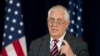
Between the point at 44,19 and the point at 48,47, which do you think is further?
the point at 44,19

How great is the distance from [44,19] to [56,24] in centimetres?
159

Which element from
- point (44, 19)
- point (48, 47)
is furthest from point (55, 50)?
point (44, 19)

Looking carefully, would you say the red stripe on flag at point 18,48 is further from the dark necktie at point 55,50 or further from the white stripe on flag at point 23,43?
the dark necktie at point 55,50

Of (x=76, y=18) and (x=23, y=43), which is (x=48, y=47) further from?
(x=76, y=18)

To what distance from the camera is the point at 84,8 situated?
3.94 metres

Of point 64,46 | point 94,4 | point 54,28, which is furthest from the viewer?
point 94,4

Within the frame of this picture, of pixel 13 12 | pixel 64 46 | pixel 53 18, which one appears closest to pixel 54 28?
pixel 53 18

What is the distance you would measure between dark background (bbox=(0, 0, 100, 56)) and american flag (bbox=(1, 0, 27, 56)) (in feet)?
1.20

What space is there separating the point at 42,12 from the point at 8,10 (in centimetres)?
53

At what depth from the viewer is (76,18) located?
3.76m

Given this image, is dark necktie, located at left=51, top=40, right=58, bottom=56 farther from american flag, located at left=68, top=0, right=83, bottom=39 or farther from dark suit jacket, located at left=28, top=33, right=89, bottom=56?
american flag, located at left=68, top=0, right=83, bottom=39

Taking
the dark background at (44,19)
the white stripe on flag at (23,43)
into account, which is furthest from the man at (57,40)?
the dark background at (44,19)

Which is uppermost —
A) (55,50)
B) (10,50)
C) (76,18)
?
(55,50)

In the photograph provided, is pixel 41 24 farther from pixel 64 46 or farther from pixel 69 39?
pixel 64 46
